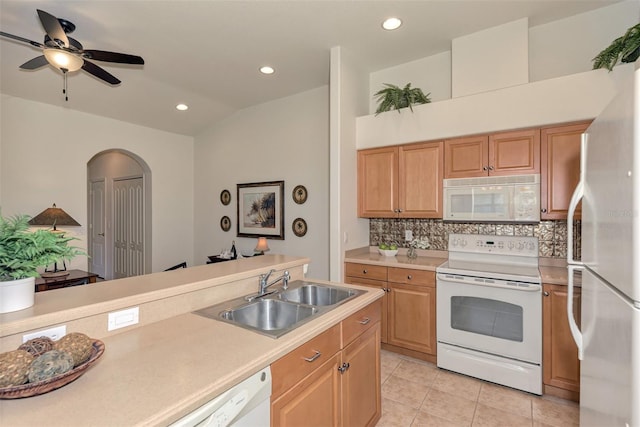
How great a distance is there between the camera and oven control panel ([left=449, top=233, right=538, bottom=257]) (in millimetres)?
2840

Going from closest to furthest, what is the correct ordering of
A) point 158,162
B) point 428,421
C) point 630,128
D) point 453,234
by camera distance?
point 630,128 < point 428,421 < point 453,234 < point 158,162

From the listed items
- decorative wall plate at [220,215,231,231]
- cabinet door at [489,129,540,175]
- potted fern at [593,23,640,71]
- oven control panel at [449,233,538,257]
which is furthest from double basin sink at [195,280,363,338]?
decorative wall plate at [220,215,231,231]

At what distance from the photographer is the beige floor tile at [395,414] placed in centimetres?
210

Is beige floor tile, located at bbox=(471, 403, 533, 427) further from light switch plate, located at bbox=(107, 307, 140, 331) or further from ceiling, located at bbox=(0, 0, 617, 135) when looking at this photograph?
ceiling, located at bbox=(0, 0, 617, 135)

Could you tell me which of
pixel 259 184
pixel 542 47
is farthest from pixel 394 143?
pixel 259 184

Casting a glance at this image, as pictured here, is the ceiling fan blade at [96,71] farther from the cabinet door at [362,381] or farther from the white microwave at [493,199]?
the white microwave at [493,199]

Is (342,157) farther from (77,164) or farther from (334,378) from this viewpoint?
(77,164)

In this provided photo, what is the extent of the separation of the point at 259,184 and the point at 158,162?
6.58 feet

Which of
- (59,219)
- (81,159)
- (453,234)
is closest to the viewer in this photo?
(453,234)

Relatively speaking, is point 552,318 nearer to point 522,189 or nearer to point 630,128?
point 522,189

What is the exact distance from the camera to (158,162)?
526 cm

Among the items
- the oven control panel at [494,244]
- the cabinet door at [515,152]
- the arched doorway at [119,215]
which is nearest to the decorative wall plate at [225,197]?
the arched doorway at [119,215]

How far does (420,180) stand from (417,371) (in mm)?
1855

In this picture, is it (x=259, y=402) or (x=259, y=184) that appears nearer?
(x=259, y=402)
